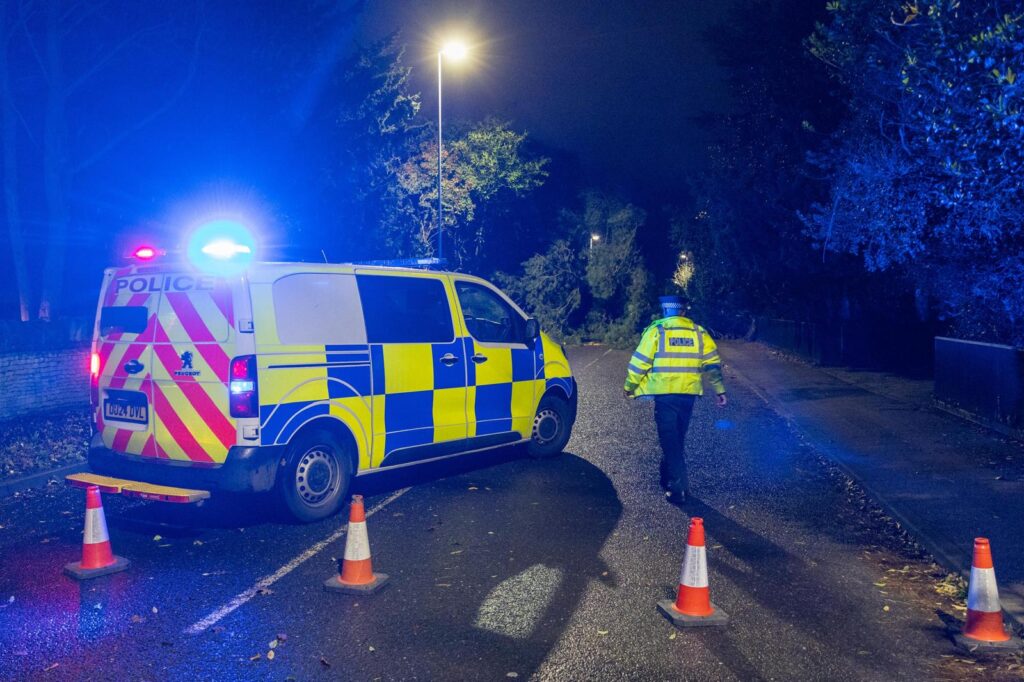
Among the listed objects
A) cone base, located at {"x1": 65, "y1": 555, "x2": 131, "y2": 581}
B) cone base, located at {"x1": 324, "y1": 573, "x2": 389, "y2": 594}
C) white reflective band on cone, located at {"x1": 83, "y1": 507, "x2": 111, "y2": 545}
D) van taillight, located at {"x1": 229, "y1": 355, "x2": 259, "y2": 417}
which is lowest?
cone base, located at {"x1": 324, "y1": 573, "x2": 389, "y2": 594}

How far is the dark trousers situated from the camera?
7.96 m

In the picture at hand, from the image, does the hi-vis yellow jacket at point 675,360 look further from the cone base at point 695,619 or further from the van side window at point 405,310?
the cone base at point 695,619

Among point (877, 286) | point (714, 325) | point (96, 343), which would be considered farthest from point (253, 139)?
point (714, 325)

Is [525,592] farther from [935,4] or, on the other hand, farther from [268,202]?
[268,202]

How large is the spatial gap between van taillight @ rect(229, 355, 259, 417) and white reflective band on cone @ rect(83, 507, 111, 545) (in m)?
1.19

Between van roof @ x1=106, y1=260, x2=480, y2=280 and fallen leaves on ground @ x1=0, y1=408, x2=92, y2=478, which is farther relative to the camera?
fallen leaves on ground @ x1=0, y1=408, x2=92, y2=478

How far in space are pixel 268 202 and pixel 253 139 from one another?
5.73 feet

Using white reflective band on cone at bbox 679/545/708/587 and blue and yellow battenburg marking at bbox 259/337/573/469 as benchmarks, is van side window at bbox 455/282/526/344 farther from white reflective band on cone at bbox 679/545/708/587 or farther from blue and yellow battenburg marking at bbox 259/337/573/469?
white reflective band on cone at bbox 679/545/708/587

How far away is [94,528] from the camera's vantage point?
5828mm

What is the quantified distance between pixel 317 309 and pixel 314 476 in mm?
1357

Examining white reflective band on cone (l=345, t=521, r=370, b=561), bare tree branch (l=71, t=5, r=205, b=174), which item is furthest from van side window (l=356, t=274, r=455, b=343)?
bare tree branch (l=71, t=5, r=205, b=174)

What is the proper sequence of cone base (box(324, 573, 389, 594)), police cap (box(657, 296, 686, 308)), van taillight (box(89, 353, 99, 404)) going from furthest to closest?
police cap (box(657, 296, 686, 308))
van taillight (box(89, 353, 99, 404))
cone base (box(324, 573, 389, 594))

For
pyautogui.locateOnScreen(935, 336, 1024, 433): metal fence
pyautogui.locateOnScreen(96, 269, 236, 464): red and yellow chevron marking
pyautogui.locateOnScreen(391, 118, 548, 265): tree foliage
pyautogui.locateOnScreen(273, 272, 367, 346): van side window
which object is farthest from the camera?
pyautogui.locateOnScreen(391, 118, 548, 265): tree foliage

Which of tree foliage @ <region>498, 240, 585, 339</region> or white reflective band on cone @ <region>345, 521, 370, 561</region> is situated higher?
tree foliage @ <region>498, 240, 585, 339</region>
